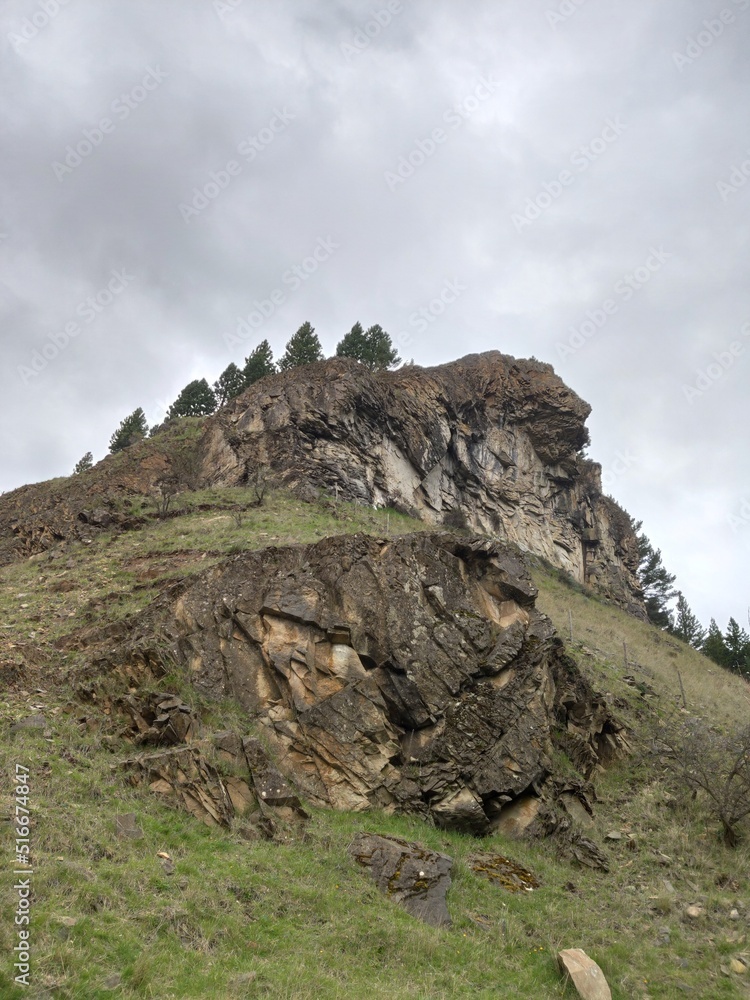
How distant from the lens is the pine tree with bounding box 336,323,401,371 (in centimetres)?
5428

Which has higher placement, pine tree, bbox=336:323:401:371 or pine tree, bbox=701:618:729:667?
pine tree, bbox=336:323:401:371

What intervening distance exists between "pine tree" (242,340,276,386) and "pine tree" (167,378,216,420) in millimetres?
3936

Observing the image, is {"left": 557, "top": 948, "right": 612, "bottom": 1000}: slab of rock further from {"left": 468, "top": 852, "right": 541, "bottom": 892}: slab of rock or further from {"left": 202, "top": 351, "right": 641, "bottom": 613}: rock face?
{"left": 202, "top": 351, "right": 641, "bottom": 613}: rock face

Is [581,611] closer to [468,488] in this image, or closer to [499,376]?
[468,488]

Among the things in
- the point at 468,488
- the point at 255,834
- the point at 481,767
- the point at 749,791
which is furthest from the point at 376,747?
the point at 468,488

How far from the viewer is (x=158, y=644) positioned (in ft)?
53.0

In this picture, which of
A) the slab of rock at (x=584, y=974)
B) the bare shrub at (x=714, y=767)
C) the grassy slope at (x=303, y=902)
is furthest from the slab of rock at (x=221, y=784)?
the bare shrub at (x=714, y=767)

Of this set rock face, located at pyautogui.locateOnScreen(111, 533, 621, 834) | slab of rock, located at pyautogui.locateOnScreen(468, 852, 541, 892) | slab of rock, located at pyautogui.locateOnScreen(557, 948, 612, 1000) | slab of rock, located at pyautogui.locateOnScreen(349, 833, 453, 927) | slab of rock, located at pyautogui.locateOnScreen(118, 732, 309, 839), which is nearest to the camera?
slab of rock, located at pyautogui.locateOnScreen(557, 948, 612, 1000)

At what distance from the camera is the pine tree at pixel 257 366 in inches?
2131

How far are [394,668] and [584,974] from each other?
7.54 m

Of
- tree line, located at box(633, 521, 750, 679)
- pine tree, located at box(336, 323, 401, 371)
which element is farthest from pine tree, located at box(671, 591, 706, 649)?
pine tree, located at box(336, 323, 401, 371)

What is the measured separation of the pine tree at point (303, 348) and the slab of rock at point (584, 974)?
154 ft

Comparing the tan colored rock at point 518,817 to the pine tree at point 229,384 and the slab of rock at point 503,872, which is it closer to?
the slab of rock at point 503,872

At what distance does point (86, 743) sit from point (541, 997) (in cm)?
996
